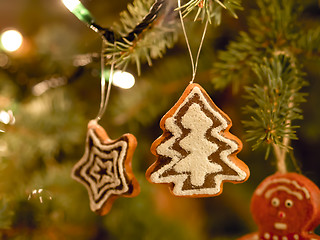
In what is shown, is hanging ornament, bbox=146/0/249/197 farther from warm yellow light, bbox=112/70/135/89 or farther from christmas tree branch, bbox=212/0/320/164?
warm yellow light, bbox=112/70/135/89

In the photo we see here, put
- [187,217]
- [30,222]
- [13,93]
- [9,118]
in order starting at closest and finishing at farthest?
[30,222]
[9,118]
[13,93]
[187,217]

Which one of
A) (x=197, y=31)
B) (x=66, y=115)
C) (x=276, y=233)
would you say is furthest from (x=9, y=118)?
(x=276, y=233)

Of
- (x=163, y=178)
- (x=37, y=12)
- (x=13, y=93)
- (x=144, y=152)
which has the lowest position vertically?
(x=163, y=178)

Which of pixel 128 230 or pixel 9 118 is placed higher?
pixel 9 118

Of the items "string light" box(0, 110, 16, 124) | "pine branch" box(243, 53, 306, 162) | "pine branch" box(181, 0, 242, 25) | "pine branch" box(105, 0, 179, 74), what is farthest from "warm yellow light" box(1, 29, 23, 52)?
"pine branch" box(243, 53, 306, 162)

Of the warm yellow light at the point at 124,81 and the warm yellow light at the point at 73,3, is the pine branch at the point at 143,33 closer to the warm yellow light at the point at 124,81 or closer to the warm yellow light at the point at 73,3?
the warm yellow light at the point at 73,3

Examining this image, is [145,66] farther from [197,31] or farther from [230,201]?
[230,201]

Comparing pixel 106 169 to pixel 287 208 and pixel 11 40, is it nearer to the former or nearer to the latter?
pixel 287 208
